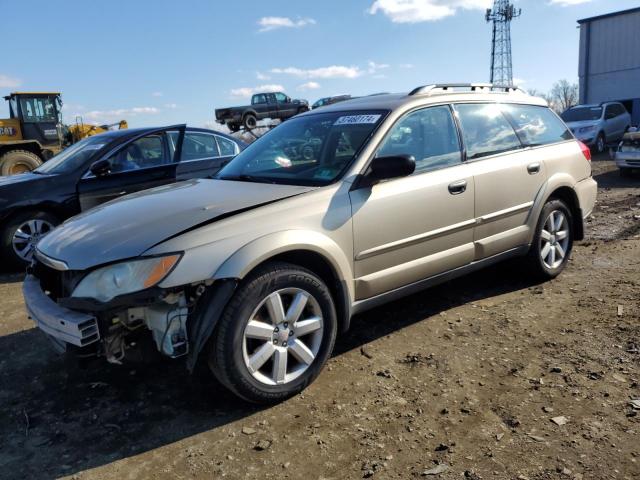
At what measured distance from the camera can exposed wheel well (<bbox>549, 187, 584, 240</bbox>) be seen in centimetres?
476

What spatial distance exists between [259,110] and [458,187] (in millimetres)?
25896

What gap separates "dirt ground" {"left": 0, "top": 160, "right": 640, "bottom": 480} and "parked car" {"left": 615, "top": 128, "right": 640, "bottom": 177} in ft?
26.6

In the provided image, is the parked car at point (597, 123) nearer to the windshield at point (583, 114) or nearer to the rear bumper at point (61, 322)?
the windshield at point (583, 114)

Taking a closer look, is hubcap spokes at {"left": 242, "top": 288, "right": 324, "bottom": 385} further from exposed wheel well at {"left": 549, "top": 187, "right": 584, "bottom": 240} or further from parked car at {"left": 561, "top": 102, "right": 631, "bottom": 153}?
parked car at {"left": 561, "top": 102, "right": 631, "bottom": 153}

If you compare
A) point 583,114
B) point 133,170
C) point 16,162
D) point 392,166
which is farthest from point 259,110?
point 392,166

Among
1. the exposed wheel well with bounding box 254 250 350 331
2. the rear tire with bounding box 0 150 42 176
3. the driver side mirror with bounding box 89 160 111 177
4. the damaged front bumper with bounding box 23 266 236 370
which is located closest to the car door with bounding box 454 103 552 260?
the exposed wheel well with bounding box 254 250 350 331

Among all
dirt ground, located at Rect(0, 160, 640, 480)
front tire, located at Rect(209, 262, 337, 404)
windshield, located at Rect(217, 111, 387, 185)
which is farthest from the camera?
windshield, located at Rect(217, 111, 387, 185)

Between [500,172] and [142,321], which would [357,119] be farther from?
[142,321]

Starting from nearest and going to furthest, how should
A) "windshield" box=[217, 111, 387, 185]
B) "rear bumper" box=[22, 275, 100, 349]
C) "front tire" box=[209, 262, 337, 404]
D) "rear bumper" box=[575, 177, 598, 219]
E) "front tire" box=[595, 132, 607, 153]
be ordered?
"rear bumper" box=[22, 275, 100, 349] < "front tire" box=[209, 262, 337, 404] < "windshield" box=[217, 111, 387, 185] < "rear bumper" box=[575, 177, 598, 219] < "front tire" box=[595, 132, 607, 153]

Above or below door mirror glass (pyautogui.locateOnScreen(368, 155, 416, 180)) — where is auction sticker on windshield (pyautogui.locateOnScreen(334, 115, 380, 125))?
above

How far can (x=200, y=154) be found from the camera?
22.5 feet

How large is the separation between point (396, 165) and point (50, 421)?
8.30ft

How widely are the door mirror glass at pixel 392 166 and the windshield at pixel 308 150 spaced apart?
0.76 feet

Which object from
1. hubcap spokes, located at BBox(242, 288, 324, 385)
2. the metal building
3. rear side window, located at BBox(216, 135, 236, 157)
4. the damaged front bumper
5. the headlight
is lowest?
hubcap spokes, located at BBox(242, 288, 324, 385)
